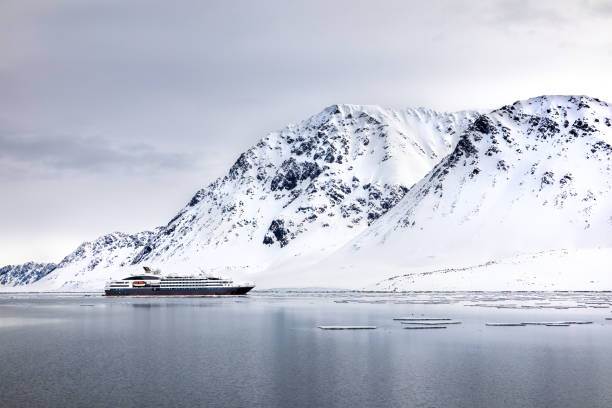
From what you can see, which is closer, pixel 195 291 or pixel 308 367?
pixel 308 367

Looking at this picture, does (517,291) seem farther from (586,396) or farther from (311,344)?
(586,396)

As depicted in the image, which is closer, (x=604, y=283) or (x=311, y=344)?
(x=311, y=344)

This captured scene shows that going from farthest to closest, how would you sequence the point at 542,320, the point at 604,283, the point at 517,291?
the point at 517,291
the point at 604,283
the point at 542,320

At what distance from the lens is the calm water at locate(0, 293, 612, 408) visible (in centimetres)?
3106

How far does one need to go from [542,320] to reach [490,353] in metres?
30.5

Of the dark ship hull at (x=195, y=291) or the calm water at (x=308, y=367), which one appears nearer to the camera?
the calm water at (x=308, y=367)

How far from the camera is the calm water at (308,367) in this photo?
31.1 metres

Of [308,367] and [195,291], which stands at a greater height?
[195,291]

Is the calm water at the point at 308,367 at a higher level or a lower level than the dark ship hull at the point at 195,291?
lower

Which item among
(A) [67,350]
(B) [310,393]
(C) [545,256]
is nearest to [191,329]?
(A) [67,350]

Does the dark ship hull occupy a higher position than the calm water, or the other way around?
the dark ship hull

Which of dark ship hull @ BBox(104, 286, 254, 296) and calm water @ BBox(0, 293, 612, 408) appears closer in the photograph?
calm water @ BBox(0, 293, 612, 408)

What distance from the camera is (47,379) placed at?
36438mm

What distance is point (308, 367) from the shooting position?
132ft
